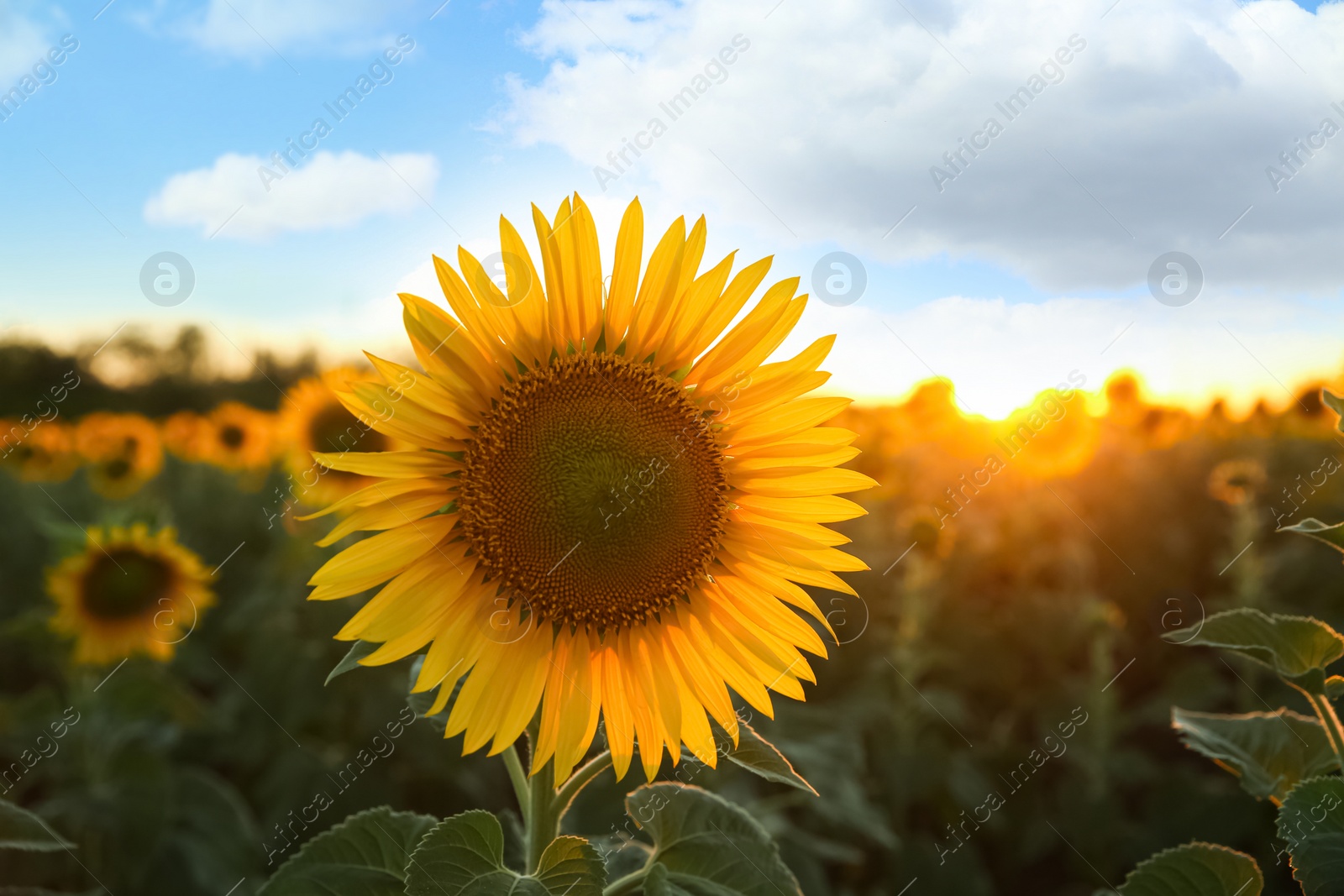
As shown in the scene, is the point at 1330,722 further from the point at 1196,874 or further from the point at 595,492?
the point at 595,492

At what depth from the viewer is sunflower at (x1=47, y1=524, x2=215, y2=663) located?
15.1 ft

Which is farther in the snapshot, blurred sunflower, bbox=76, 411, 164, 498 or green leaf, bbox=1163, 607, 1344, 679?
blurred sunflower, bbox=76, 411, 164, 498

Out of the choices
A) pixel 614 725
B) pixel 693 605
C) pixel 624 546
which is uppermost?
pixel 624 546

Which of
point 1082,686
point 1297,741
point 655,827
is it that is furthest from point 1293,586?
point 655,827

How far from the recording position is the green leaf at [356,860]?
1.59 metres

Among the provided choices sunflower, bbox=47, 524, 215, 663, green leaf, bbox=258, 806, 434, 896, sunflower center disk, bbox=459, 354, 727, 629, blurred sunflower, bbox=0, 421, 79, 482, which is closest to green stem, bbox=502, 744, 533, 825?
green leaf, bbox=258, 806, 434, 896

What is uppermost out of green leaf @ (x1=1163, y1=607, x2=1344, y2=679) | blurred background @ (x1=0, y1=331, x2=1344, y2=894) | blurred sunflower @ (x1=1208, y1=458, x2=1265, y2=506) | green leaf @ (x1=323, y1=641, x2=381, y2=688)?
blurred sunflower @ (x1=1208, y1=458, x2=1265, y2=506)

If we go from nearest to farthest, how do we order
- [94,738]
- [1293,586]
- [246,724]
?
1. [94,738]
2. [246,724]
3. [1293,586]

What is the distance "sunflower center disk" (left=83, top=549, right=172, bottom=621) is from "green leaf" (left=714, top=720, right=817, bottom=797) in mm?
4234

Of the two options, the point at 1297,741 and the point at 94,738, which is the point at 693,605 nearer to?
the point at 1297,741

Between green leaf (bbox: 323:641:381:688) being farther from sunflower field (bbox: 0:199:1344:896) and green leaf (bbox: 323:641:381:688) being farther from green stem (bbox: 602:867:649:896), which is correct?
green stem (bbox: 602:867:649:896)

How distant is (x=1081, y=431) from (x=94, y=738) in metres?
7.33

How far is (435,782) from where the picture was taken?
4.18 metres

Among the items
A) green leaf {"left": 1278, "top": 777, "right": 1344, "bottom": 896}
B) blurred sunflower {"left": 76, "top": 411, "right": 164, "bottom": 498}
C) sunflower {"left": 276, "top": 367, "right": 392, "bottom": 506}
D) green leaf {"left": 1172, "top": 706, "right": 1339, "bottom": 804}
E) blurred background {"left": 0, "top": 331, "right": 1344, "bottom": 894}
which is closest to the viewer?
green leaf {"left": 1278, "top": 777, "right": 1344, "bottom": 896}
